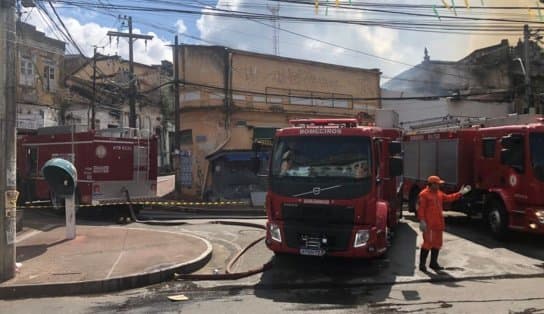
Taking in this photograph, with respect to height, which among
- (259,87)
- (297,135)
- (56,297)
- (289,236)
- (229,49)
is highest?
(229,49)

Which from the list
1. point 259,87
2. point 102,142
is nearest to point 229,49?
point 259,87

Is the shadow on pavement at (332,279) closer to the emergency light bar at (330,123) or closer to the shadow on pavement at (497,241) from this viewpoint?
the shadow on pavement at (497,241)

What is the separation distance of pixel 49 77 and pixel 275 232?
115ft

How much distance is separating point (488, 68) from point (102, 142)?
3200 cm

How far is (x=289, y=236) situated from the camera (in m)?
9.06

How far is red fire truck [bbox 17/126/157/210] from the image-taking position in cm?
1734

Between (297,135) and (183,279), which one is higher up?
(297,135)

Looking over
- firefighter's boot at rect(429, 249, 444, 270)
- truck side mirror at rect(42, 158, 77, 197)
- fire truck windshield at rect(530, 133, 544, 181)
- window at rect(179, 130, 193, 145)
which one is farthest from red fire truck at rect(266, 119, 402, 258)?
window at rect(179, 130, 193, 145)

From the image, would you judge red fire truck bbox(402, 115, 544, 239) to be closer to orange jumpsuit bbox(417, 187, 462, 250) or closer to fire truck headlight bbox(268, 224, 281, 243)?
orange jumpsuit bbox(417, 187, 462, 250)

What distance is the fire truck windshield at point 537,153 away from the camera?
1156 cm

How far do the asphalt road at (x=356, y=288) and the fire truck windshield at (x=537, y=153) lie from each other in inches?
66.4

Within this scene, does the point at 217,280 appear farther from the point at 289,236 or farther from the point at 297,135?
the point at 297,135

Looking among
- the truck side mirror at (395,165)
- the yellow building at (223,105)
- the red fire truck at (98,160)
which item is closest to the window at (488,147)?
the truck side mirror at (395,165)

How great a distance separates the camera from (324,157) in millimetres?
9242
